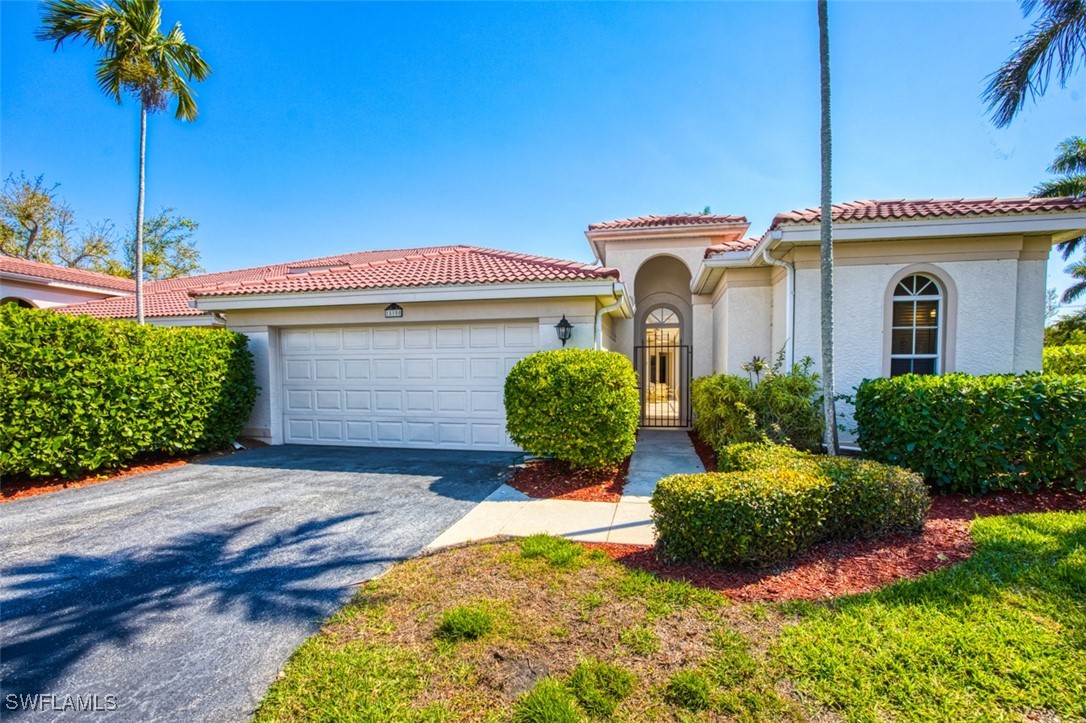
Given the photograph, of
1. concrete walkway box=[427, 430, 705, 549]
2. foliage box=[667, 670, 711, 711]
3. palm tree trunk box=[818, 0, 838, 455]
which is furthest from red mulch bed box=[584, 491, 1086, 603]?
palm tree trunk box=[818, 0, 838, 455]

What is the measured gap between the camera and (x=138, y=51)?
34.6ft

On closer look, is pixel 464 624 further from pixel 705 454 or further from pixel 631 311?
pixel 631 311

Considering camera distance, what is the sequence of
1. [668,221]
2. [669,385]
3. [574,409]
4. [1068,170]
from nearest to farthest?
[574,409], [668,221], [669,385], [1068,170]

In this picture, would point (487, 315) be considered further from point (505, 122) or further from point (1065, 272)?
point (1065, 272)

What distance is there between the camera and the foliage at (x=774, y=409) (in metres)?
7.07

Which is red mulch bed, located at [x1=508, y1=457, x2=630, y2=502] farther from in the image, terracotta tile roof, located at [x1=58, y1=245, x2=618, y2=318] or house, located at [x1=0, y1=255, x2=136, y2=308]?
house, located at [x1=0, y1=255, x2=136, y2=308]

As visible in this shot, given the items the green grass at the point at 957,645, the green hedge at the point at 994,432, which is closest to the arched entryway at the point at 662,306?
A: the green hedge at the point at 994,432

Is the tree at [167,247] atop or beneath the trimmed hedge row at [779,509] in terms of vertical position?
atop

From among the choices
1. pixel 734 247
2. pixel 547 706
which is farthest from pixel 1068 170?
pixel 547 706

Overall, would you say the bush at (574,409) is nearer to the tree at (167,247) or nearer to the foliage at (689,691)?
the foliage at (689,691)

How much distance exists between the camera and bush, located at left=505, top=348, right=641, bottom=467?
21.9ft

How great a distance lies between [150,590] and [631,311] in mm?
10538

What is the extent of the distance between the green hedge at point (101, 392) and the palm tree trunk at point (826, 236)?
1113 cm

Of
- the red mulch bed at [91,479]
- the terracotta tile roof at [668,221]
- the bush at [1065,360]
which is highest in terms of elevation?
the terracotta tile roof at [668,221]
